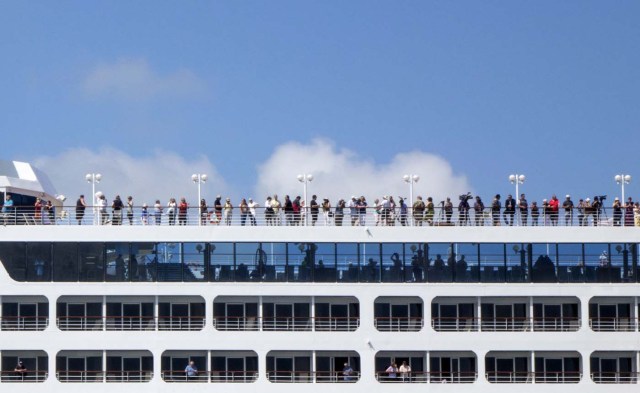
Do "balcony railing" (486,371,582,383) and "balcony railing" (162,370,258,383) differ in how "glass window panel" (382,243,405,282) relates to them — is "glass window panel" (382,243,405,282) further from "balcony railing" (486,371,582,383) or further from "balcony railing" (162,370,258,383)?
"balcony railing" (162,370,258,383)

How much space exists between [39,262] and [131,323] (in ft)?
11.6

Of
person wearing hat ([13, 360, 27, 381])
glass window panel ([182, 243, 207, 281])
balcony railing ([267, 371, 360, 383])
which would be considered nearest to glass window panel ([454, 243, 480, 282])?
balcony railing ([267, 371, 360, 383])

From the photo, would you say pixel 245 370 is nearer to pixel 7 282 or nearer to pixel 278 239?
pixel 278 239

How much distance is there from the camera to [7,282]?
148ft

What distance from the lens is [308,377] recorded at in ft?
149

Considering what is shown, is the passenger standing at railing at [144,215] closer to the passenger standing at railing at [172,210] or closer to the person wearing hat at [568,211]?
the passenger standing at railing at [172,210]

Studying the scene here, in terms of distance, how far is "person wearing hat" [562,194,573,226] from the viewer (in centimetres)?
4728

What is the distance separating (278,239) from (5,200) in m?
9.87

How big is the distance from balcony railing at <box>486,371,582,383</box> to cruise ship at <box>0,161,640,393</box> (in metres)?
0.05

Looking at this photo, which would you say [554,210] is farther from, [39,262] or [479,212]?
[39,262]

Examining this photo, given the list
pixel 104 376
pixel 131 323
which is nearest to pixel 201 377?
pixel 131 323

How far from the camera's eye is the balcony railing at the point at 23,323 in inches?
1781

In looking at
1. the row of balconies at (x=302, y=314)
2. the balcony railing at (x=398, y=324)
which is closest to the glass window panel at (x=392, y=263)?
the row of balconies at (x=302, y=314)

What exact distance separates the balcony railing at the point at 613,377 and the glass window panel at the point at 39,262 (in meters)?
17.9
